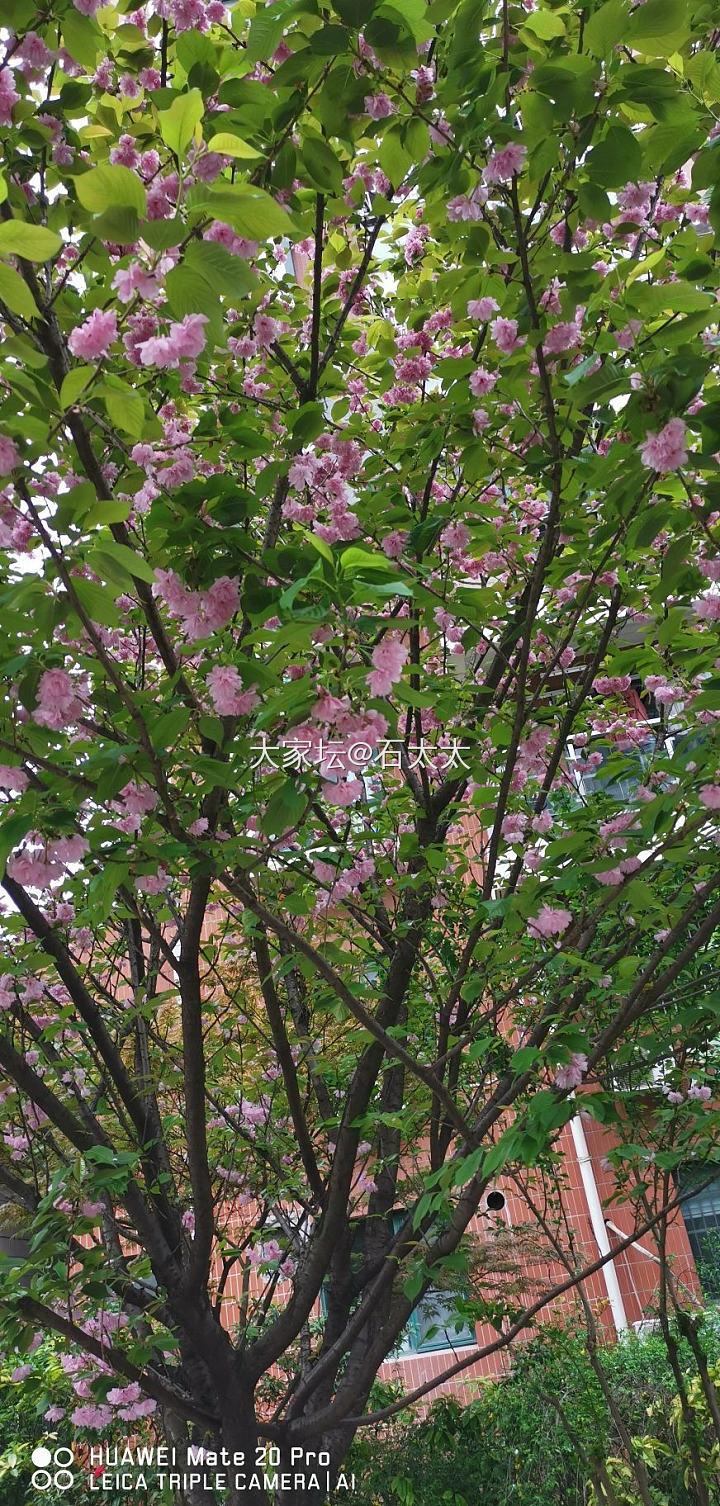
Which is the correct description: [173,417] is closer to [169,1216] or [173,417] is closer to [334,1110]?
[169,1216]

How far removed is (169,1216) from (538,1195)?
5.28 m

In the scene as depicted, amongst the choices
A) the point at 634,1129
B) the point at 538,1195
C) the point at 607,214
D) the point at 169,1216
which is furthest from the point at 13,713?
the point at 538,1195

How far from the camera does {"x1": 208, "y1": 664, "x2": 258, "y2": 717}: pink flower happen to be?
1.82 meters

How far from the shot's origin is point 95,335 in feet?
4.77

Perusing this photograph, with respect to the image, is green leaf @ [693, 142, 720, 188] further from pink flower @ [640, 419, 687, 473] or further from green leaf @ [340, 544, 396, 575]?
green leaf @ [340, 544, 396, 575]

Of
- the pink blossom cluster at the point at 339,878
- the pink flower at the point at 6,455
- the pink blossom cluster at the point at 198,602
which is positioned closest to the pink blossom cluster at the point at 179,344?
the pink flower at the point at 6,455

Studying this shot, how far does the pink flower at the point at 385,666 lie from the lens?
4.96 feet

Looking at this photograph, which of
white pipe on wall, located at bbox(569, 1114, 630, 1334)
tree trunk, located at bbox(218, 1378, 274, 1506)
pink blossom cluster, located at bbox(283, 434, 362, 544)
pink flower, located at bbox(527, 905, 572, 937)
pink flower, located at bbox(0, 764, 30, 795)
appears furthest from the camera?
white pipe on wall, located at bbox(569, 1114, 630, 1334)

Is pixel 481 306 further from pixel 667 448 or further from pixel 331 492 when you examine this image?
pixel 667 448

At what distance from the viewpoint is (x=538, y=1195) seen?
799cm

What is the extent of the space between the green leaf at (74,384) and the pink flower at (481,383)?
117 centimetres

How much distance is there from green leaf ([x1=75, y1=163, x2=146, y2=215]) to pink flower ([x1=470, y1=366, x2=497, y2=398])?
116 cm

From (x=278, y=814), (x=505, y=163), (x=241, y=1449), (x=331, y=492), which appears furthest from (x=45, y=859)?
(x=241, y=1449)

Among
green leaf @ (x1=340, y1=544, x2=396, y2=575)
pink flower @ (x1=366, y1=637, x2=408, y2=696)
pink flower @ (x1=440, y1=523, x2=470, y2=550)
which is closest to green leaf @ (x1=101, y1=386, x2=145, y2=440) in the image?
green leaf @ (x1=340, y1=544, x2=396, y2=575)
